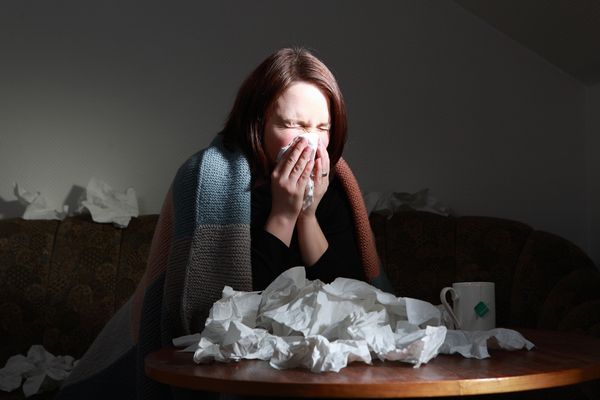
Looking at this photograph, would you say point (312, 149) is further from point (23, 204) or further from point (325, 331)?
point (23, 204)

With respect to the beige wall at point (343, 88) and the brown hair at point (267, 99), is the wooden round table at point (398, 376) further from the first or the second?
the beige wall at point (343, 88)

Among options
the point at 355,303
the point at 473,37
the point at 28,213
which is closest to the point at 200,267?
the point at 355,303

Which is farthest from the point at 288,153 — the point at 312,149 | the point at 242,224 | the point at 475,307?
the point at 475,307

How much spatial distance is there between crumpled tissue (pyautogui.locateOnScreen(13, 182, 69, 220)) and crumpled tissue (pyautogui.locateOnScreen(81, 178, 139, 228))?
0.31ft

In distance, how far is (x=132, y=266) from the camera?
6.88ft

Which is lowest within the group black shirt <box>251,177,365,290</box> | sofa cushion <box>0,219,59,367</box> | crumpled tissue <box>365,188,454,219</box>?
sofa cushion <box>0,219,59,367</box>

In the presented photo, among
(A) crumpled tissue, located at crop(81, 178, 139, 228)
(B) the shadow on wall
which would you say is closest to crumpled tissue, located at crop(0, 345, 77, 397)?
(A) crumpled tissue, located at crop(81, 178, 139, 228)

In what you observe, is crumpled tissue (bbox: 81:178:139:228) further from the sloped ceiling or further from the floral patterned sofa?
the sloped ceiling

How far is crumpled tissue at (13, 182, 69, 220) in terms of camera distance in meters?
2.22

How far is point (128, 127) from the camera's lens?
7.83ft

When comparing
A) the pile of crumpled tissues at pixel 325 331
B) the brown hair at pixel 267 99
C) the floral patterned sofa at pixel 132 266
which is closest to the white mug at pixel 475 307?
the pile of crumpled tissues at pixel 325 331

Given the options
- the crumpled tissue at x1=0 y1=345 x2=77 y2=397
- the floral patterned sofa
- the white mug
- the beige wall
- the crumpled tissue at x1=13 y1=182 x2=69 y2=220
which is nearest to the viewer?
the white mug

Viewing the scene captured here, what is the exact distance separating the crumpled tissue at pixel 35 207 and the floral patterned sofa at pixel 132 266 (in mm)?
77

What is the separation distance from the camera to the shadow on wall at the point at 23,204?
231 centimetres
